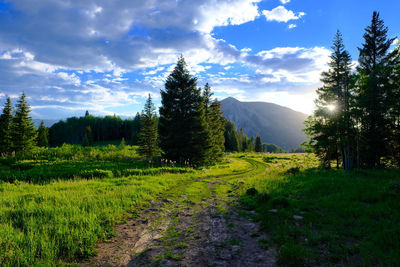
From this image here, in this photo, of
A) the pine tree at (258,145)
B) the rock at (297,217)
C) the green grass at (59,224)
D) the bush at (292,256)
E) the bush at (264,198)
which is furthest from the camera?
the pine tree at (258,145)

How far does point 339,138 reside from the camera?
2252 centimetres

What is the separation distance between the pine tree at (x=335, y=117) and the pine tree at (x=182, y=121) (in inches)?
608

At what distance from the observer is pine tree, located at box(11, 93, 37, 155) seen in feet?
119

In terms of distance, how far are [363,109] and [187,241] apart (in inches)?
957

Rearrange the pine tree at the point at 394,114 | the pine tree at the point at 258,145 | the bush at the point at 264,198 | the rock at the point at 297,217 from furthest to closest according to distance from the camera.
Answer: the pine tree at the point at 258,145 → the pine tree at the point at 394,114 → the bush at the point at 264,198 → the rock at the point at 297,217

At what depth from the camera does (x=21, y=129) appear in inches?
1444

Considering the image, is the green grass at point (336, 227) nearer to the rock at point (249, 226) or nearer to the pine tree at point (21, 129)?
the rock at point (249, 226)

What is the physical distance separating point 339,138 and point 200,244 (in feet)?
82.4

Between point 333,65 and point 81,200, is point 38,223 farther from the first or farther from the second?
point 333,65

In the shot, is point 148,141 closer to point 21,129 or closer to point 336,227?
point 21,129

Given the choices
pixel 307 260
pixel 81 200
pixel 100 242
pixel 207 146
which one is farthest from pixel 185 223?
pixel 207 146

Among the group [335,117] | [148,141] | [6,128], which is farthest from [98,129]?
[335,117]

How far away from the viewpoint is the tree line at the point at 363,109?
18.7 metres

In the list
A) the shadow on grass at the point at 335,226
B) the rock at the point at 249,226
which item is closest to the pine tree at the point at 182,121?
the shadow on grass at the point at 335,226
